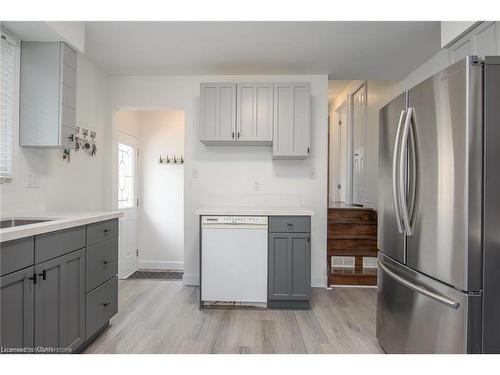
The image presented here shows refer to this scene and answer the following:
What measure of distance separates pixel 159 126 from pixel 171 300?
242 centimetres

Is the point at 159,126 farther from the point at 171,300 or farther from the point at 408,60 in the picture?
the point at 408,60

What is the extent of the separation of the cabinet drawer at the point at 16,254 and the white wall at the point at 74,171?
790mm

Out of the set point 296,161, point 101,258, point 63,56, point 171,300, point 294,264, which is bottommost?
point 171,300

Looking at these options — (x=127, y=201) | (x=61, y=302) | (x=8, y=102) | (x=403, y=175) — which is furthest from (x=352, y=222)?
(x=8, y=102)

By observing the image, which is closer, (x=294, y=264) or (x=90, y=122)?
(x=294, y=264)

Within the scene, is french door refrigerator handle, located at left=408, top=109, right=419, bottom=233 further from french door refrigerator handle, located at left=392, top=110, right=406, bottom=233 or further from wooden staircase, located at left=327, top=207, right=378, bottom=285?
wooden staircase, located at left=327, top=207, right=378, bottom=285

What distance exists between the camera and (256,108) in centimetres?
310

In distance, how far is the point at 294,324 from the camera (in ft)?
7.99

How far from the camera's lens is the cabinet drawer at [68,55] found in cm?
218

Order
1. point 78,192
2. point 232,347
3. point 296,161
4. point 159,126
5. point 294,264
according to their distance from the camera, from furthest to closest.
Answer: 1. point 159,126
2. point 296,161
3. point 78,192
4. point 294,264
5. point 232,347

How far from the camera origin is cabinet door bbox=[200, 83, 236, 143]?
310 centimetres

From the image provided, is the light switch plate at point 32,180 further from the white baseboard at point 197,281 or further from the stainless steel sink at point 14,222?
the white baseboard at point 197,281

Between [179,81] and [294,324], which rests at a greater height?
[179,81]

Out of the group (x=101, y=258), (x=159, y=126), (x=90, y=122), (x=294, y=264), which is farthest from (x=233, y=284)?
(x=159, y=126)
